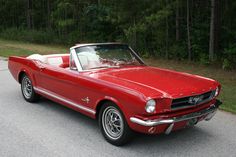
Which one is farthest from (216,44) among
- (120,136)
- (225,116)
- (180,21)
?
(120,136)

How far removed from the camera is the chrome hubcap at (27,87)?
25.2 feet

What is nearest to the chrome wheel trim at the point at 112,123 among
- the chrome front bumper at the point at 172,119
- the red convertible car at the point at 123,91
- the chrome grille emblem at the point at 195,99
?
the red convertible car at the point at 123,91

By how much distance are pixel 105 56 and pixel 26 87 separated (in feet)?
7.64

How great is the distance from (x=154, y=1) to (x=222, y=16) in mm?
3430

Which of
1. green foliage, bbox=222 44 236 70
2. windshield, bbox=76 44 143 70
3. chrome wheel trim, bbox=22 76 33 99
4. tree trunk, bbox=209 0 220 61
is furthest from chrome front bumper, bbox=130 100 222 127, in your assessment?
tree trunk, bbox=209 0 220 61

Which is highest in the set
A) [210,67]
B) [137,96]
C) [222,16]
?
[222,16]

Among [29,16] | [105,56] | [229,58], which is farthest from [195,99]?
[29,16]

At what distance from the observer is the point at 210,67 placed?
1405 centimetres

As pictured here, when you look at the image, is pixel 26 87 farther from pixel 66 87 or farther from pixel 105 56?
pixel 105 56

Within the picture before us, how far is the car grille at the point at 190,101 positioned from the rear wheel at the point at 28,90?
3.68 meters

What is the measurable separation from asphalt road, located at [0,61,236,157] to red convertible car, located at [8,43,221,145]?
31 cm

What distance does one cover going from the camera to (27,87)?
7.78m

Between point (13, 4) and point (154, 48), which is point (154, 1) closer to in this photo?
point (154, 48)

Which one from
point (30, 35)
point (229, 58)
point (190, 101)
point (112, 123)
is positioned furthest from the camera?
point (30, 35)
